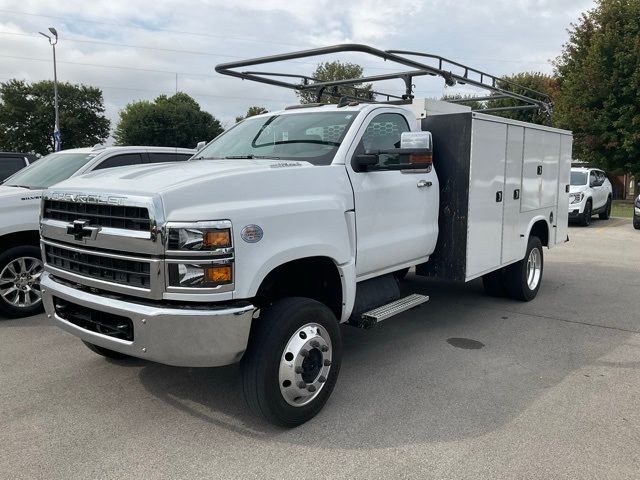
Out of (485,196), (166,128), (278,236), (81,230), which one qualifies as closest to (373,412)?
(278,236)

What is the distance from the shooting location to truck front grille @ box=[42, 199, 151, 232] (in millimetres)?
3123

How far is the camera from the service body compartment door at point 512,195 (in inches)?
233

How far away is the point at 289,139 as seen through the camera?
446 centimetres

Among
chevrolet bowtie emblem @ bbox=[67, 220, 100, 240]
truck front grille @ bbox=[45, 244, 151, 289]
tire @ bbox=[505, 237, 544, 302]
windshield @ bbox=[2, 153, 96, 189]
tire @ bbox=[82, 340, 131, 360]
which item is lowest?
tire @ bbox=[82, 340, 131, 360]

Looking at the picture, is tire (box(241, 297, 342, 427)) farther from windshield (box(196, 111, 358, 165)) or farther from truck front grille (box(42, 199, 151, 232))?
windshield (box(196, 111, 358, 165))

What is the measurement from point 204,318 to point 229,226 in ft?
1.77

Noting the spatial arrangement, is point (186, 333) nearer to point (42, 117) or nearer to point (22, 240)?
point (22, 240)

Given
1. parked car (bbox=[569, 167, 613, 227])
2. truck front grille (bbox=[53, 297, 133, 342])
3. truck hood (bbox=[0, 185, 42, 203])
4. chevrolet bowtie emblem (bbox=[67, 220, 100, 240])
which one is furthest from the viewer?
parked car (bbox=[569, 167, 613, 227])

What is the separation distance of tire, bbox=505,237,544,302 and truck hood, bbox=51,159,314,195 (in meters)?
3.92

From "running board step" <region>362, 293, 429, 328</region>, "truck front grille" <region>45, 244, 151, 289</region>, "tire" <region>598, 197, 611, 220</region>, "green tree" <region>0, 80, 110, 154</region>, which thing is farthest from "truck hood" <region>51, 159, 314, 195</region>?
"green tree" <region>0, 80, 110, 154</region>

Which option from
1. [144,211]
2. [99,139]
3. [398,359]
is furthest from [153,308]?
[99,139]

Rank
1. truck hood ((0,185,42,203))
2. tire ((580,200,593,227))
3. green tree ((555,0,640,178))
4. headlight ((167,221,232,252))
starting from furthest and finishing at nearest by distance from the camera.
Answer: green tree ((555,0,640,178)), tire ((580,200,593,227)), truck hood ((0,185,42,203)), headlight ((167,221,232,252))

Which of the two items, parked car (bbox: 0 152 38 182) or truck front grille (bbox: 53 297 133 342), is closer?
truck front grille (bbox: 53 297 133 342)

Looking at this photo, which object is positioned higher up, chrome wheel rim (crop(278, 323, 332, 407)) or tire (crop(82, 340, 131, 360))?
chrome wheel rim (crop(278, 323, 332, 407))
